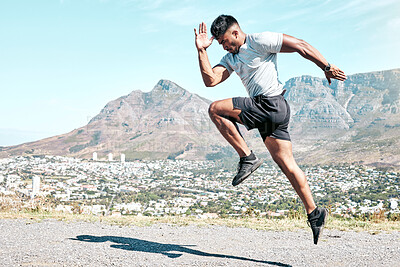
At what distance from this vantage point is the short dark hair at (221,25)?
13.2 feet

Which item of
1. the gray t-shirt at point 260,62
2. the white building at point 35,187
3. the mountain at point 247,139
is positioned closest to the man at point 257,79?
the gray t-shirt at point 260,62

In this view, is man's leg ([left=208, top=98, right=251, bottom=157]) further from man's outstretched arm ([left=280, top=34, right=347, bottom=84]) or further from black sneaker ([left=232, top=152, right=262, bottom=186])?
man's outstretched arm ([left=280, top=34, right=347, bottom=84])

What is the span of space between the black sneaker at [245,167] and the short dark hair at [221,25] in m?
1.45

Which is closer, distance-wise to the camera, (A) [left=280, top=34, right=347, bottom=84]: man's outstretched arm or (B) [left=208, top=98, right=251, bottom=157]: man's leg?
(A) [left=280, top=34, right=347, bottom=84]: man's outstretched arm

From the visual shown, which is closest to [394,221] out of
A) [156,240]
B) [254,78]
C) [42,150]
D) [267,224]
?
[267,224]

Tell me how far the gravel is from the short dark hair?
2.61m

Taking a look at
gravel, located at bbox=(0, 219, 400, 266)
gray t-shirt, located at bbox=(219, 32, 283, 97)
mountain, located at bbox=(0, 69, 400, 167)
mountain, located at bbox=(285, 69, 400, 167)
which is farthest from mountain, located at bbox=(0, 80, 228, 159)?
gray t-shirt, located at bbox=(219, 32, 283, 97)

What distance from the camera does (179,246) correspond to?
530 centimetres

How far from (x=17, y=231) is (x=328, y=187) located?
5365 cm

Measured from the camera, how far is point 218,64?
4.31m

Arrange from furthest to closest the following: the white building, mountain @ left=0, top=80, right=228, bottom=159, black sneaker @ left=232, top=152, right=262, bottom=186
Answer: mountain @ left=0, top=80, right=228, bottom=159, the white building, black sneaker @ left=232, top=152, right=262, bottom=186

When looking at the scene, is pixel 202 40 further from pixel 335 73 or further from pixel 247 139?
pixel 247 139

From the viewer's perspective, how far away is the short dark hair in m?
4.02

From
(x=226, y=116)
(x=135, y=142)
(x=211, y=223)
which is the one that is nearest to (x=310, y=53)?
Result: (x=226, y=116)
